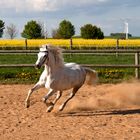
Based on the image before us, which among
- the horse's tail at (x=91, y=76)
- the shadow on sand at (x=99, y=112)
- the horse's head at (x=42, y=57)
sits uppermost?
the horse's head at (x=42, y=57)

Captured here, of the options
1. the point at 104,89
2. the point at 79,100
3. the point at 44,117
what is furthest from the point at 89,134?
the point at 104,89

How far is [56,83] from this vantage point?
7.03 metres

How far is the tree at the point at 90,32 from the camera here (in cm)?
4875

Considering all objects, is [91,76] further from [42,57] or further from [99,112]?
[42,57]

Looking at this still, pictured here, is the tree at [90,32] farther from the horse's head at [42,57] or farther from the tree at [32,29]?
the horse's head at [42,57]

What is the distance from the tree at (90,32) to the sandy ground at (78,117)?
39.3m

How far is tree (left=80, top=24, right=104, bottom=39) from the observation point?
48.8 m

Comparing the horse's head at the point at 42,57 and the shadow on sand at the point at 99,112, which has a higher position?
the horse's head at the point at 42,57

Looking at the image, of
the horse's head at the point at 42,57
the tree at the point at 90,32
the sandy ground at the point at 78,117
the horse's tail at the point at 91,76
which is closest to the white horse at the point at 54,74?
the horse's head at the point at 42,57

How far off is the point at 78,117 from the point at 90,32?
43084 mm

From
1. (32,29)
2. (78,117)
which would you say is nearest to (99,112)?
(78,117)

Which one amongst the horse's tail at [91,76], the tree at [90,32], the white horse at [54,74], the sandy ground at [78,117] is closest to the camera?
the sandy ground at [78,117]

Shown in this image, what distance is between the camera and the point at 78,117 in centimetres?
686

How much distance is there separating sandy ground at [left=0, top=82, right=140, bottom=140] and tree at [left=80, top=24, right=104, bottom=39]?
39.3 meters
